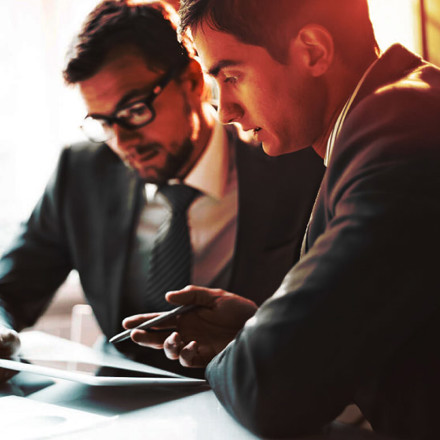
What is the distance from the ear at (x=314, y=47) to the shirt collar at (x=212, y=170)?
0.66 meters

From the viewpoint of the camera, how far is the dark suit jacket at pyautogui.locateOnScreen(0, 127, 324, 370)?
1.22 m

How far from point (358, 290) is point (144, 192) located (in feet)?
3.26

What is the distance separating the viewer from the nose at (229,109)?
738mm

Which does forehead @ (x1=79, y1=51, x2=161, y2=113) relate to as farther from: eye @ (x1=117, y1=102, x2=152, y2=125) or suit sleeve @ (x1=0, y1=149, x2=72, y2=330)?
suit sleeve @ (x1=0, y1=149, x2=72, y2=330)

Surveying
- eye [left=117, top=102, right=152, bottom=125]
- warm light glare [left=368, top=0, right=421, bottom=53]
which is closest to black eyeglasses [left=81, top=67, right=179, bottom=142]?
eye [left=117, top=102, right=152, bottom=125]

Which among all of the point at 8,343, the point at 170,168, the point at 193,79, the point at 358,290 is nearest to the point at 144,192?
the point at 170,168

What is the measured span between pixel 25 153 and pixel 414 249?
2.31 metres

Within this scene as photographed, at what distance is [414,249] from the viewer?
1.61ft

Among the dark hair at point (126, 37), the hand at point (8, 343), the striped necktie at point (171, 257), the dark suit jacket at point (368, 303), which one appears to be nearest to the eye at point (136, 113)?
the dark hair at point (126, 37)

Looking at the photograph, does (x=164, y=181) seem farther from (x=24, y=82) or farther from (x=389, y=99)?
(x=24, y=82)

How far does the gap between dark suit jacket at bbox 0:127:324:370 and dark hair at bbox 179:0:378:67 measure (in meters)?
0.57

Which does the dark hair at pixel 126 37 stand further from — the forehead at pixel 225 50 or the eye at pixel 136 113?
the forehead at pixel 225 50

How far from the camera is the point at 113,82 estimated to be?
127 cm

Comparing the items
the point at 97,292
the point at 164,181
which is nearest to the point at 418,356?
the point at 164,181
